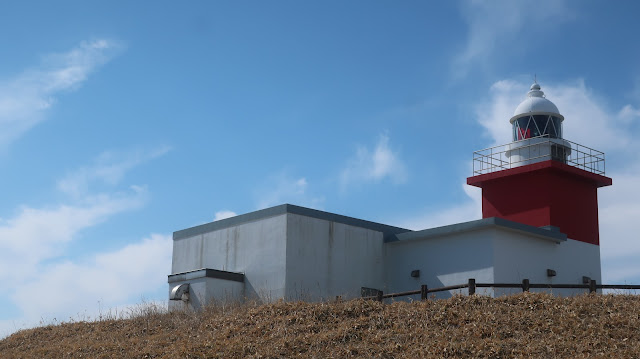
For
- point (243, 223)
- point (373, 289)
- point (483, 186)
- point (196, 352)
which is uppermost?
point (483, 186)

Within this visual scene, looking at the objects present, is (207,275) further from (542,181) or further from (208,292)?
(542,181)

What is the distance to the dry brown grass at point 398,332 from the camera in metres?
14.4

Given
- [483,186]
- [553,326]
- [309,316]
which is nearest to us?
[553,326]

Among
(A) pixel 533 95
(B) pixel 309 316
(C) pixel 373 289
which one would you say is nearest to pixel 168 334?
(B) pixel 309 316

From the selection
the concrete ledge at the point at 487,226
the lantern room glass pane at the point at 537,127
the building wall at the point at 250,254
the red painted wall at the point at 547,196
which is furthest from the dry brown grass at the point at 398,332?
the lantern room glass pane at the point at 537,127

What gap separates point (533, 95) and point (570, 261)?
8267 mm

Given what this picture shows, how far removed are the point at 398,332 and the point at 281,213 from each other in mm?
8889

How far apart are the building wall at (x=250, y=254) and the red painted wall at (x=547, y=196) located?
9.55 meters

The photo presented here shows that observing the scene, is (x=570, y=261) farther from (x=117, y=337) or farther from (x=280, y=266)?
(x=117, y=337)

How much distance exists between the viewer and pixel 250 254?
81.6 feet

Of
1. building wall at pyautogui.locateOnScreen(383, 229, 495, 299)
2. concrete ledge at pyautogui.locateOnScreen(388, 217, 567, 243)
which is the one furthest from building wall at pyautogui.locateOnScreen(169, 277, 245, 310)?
concrete ledge at pyautogui.locateOnScreen(388, 217, 567, 243)

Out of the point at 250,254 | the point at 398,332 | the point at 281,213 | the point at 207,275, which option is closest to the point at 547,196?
the point at 281,213

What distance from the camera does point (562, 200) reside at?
27.8 metres

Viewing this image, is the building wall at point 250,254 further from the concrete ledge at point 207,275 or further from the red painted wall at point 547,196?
the red painted wall at point 547,196
